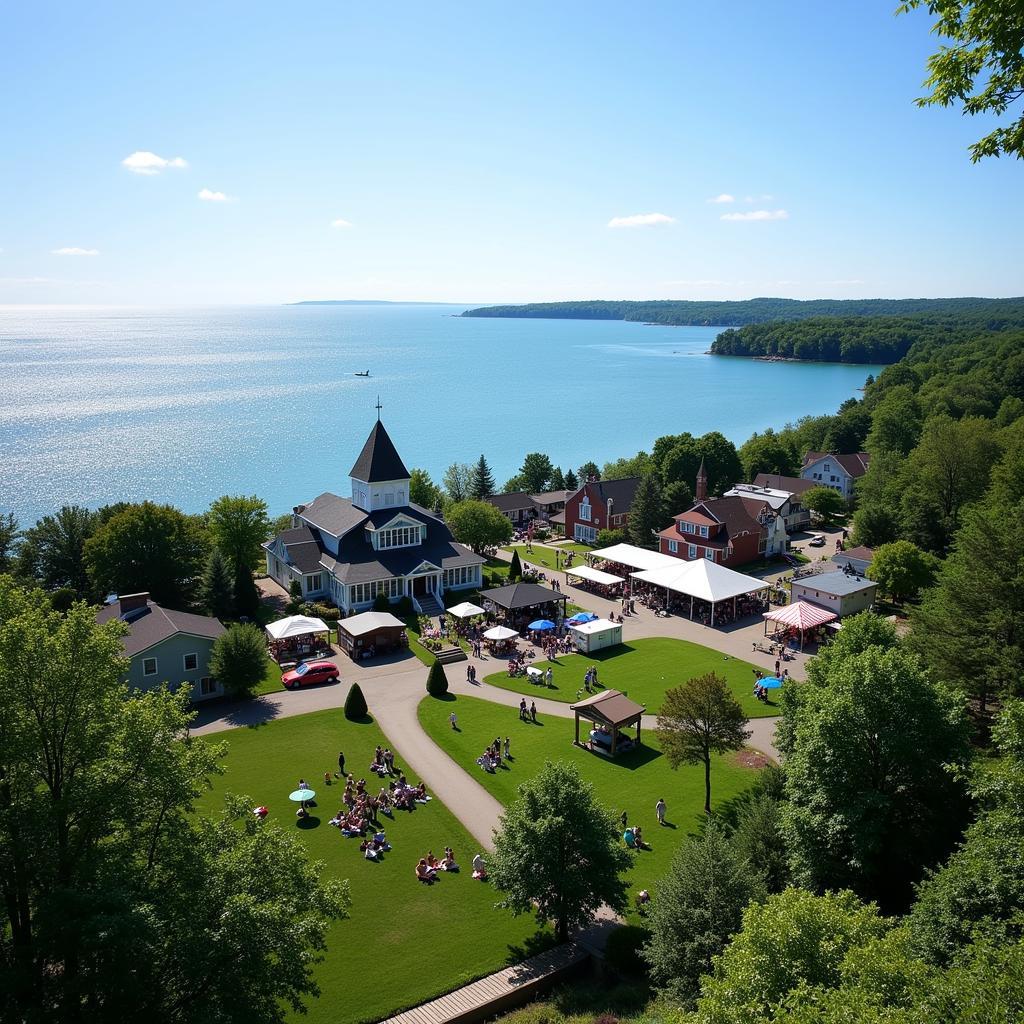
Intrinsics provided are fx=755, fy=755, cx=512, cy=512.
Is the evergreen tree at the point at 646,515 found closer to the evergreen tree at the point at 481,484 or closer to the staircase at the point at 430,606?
the staircase at the point at 430,606

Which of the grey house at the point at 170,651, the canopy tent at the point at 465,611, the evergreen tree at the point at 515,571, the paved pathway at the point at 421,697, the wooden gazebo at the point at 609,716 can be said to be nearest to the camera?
the paved pathway at the point at 421,697

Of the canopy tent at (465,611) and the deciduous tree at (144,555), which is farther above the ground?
the deciduous tree at (144,555)

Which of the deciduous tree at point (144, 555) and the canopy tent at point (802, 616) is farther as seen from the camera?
the deciduous tree at point (144, 555)

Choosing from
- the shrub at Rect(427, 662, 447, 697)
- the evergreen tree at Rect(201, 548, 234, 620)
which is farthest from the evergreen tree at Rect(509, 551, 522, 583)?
the evergreen tree at Rect(201, 548, 234, 620)

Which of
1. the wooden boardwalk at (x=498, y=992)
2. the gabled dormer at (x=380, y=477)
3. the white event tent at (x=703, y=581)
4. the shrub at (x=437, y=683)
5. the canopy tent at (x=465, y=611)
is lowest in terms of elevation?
the wooden boardwalk at (x=498, y=992)

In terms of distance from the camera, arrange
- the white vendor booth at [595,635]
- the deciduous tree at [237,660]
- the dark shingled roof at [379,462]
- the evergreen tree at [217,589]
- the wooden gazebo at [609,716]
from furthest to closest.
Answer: the dark shingled roof at [379,462], the evergreen tree at [217,589], the white vendor booth at [595,635], the deciduous tree at [237,660], the wooden gazebo at [609,716]

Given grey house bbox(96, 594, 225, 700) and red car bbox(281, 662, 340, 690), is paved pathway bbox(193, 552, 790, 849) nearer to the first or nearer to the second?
red car bbox(281, 662, 340, 690)

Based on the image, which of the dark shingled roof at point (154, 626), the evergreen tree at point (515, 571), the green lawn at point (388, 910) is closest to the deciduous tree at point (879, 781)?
the green lawn at point (388, 910)
